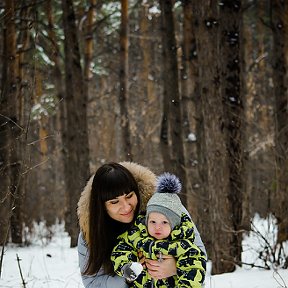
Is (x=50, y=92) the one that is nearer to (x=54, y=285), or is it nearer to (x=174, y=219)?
(x=54, y=285)

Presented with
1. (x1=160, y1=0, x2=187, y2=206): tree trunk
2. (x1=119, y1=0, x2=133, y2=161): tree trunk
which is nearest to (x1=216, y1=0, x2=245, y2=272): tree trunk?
(x1=160, y1=0, x2=187, y2=206): tree trunk

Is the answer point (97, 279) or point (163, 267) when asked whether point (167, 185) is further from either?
point (97, 279)

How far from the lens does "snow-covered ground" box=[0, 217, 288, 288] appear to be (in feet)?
17.1

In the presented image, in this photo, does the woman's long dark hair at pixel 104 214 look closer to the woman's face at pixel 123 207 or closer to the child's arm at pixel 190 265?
the woman's face at pixel 123 207

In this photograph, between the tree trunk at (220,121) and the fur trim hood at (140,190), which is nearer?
the fur trim hood at (140,190)

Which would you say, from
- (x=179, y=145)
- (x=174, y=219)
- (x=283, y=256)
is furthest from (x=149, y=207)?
(x=179, y=145)

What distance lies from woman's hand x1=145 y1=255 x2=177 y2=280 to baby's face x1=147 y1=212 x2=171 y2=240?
0.12 metres

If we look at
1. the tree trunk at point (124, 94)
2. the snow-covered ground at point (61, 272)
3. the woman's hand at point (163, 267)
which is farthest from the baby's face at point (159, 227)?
the tree trunk at point (124, 94)

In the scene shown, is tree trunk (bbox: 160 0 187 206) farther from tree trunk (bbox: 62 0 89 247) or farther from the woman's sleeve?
the woman's sleeve

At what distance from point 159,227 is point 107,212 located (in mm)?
391

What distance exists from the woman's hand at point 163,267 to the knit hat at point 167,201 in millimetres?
180

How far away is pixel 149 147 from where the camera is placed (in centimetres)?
2152

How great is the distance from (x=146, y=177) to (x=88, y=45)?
10243 millimetres

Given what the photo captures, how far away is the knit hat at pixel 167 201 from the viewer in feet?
8.78
